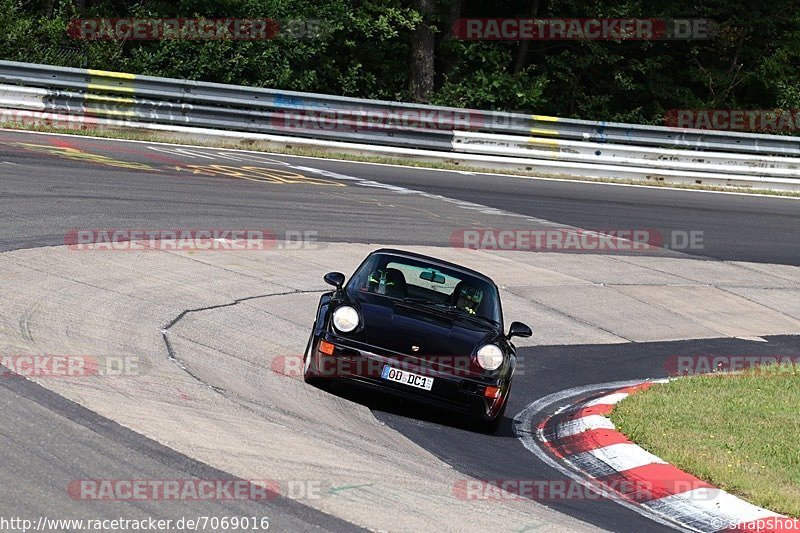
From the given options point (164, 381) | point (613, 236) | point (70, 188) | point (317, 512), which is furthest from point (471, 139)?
point (317, 512)

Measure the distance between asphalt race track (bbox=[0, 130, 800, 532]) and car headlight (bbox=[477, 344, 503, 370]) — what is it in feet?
1.76

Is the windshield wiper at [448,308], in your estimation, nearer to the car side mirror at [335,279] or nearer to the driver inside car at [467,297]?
the driver inside car at [467,297]

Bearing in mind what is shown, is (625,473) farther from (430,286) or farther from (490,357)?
(430,286)

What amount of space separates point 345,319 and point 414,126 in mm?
15806

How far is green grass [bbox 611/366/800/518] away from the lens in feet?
26.2

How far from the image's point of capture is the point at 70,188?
16047 mm

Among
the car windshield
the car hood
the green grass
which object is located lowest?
the green grass

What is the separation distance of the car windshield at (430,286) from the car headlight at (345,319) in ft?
2.32

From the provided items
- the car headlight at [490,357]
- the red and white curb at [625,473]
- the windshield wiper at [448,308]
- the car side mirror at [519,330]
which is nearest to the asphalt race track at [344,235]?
the red and white curb at [625,473]

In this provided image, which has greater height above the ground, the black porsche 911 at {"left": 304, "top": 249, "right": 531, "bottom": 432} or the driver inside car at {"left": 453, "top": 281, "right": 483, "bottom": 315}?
the driver inside car at {"left": 453, "top": 281, "right": 483, "bottom": 315}

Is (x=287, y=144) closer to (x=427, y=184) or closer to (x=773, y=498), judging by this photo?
(x=427, y=184)

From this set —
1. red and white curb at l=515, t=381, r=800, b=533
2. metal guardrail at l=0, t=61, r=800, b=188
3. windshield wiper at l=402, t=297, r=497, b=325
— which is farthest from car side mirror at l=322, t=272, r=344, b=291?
metal guardrail at l=0, t=61, r=800, b=188

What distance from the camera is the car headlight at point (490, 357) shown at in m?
9.16

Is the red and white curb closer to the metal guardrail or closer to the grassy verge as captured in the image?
the grassy verge
